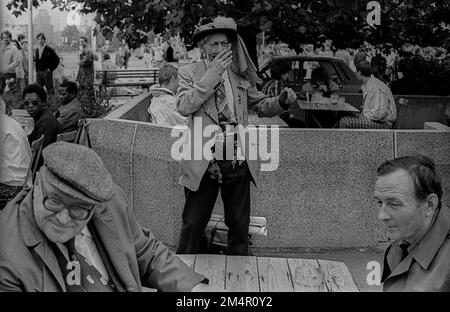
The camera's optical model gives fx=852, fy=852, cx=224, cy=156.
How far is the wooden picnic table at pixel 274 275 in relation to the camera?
319 cm

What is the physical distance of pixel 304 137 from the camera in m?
5.82

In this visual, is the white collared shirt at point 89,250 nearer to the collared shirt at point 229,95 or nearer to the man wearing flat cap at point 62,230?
the man wearing flat cap at point 62,230

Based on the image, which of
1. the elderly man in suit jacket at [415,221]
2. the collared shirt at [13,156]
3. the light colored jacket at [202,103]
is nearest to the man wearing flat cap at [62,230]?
the elderly man in suit jacket at [415,221]

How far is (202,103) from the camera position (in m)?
4.65

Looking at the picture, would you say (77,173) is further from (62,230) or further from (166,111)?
(166,111)

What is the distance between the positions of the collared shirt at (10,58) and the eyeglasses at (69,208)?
12.3m

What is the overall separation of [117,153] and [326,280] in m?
3.27

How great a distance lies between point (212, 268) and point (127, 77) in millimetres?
15037

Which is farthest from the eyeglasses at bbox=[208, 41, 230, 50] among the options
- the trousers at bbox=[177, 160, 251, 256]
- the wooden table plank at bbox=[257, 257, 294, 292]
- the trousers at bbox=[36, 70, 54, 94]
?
the trousers at bbox=[36, 70, 54, 94]

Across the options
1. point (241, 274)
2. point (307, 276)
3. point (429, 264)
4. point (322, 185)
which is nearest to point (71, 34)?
point (322, 185)

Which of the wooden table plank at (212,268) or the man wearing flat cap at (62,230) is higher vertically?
the man wearing flat cap at (62,230)

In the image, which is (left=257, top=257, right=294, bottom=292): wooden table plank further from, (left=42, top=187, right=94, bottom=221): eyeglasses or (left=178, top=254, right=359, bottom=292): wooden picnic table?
(left=42, top=187, right=94, bottom=221): eyeglasses

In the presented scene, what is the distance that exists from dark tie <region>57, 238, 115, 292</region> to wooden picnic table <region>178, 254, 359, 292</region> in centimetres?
56
